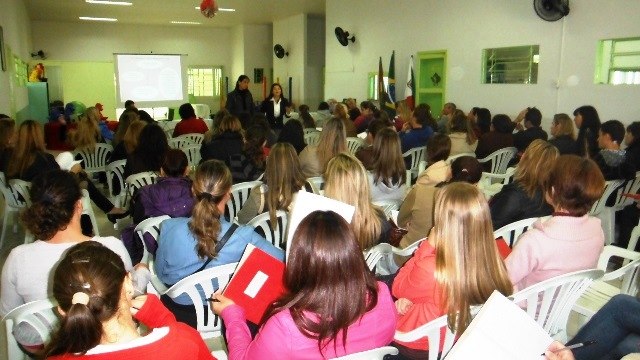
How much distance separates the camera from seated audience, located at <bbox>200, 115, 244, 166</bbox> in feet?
15.6

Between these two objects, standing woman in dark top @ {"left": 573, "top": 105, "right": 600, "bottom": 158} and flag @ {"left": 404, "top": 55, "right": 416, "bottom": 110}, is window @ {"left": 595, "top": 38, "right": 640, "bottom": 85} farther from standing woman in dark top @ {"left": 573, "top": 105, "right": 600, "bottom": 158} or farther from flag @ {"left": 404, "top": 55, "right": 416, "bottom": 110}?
flag @ {"left": 404, "top": 55, "right": 416, "bottom": 110}

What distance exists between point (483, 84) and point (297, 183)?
18.3ft

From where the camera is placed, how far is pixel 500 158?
5.66 metres

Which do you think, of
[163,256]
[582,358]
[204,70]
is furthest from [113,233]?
[204,70]

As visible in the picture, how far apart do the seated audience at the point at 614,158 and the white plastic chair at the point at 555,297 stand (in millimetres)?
2439

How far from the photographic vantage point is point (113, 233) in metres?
5.06

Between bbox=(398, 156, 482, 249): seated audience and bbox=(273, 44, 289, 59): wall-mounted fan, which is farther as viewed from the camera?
bbox=(273, 44, 289, 59): wall-mounted fan

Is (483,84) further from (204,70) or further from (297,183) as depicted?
(204,70)

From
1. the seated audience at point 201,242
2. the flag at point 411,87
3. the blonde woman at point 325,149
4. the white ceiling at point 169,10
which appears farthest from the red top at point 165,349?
the white ceiling at point 169,10

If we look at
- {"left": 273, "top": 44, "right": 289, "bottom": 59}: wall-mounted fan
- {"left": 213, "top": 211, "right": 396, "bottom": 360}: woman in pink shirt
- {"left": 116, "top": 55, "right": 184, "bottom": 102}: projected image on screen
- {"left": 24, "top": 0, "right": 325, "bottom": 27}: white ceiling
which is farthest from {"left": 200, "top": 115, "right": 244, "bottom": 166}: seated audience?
{"left": 273, "top": 44, "right": 289, "bottom": 59}: wall-mounted fan

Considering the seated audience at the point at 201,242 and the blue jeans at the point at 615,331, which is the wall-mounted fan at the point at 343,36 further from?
the blue jeans at the point at 615,331

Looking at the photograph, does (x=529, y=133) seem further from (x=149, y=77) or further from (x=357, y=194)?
(x=149, y=77)

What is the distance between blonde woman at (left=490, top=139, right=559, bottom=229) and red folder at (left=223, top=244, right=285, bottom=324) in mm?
1768

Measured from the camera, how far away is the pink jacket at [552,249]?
91.0 inches
